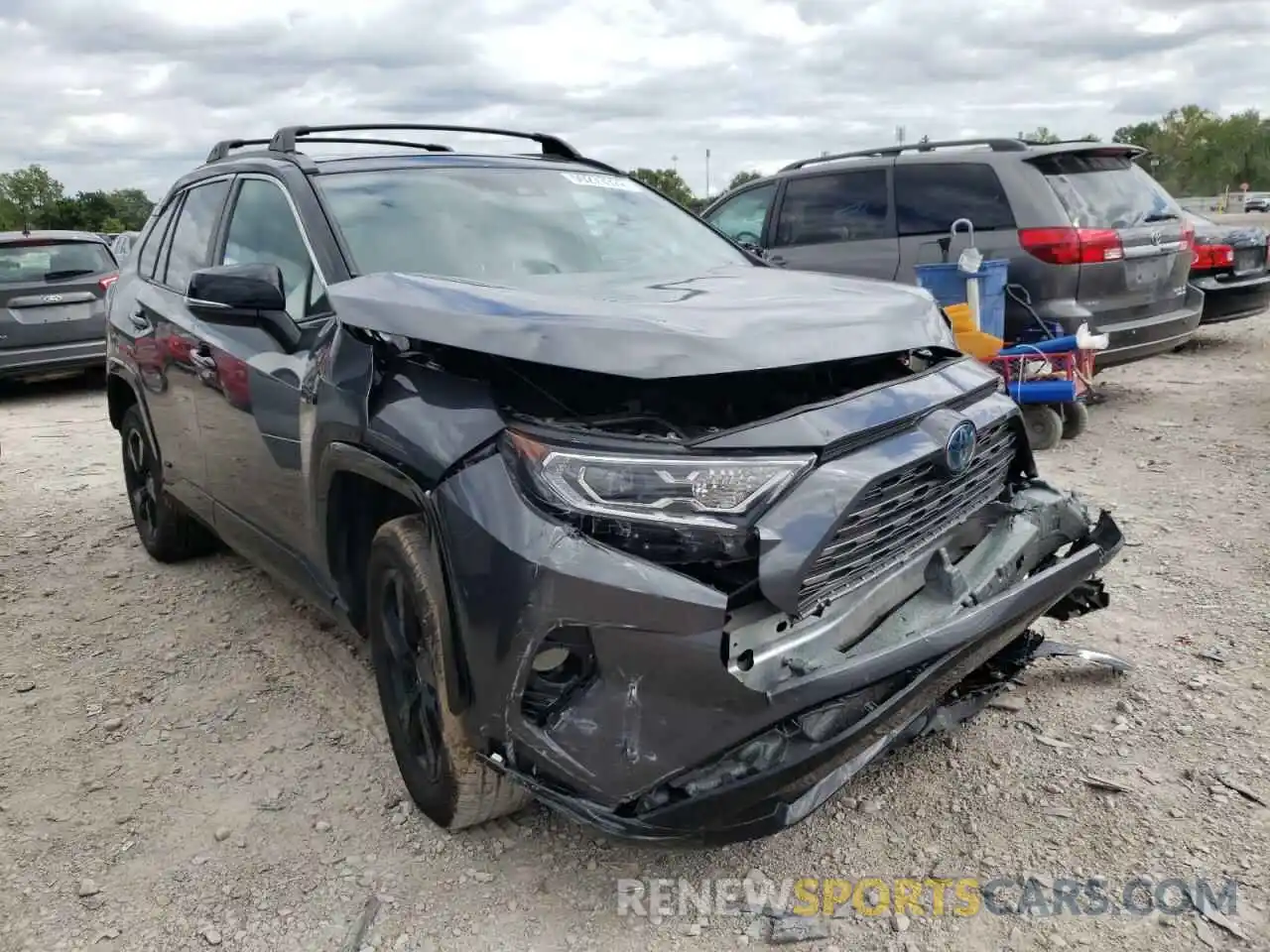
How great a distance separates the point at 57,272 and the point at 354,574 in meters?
9.01

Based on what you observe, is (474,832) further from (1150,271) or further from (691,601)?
(1150,271)

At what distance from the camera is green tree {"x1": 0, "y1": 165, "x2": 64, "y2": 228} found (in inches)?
2281

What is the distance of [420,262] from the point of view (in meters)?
3.22

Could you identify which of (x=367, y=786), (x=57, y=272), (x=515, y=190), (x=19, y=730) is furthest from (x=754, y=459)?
(x=57, y=272)

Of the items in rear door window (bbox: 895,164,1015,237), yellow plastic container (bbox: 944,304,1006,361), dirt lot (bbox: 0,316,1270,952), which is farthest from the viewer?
rear door window (bbox: 895,164,1015,237)

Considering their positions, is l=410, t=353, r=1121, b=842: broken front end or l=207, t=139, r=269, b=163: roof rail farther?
l=207, t=139, r=269, b=163: roof rail

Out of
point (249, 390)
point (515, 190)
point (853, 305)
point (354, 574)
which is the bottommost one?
point (354, 574)

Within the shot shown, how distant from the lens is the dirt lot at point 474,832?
8.16ft

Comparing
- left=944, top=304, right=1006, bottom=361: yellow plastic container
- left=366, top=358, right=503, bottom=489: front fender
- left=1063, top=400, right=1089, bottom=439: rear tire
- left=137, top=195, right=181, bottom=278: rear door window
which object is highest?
left=137, top=195, right=181, bottom=278: rear door window

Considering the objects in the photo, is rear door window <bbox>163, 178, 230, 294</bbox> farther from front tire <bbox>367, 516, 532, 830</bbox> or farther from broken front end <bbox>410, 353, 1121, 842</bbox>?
broken front end <bbox>410, 353, 1121, 842</bbox>

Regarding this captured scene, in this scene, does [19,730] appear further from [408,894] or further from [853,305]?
[853,305]

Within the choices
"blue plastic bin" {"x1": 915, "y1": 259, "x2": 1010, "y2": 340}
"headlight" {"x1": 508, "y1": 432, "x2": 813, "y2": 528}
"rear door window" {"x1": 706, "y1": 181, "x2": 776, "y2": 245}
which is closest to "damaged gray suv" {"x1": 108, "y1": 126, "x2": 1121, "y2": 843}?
"headlight" {"x1": 508, "y1": 432, "x2": 813, "y2": 528}

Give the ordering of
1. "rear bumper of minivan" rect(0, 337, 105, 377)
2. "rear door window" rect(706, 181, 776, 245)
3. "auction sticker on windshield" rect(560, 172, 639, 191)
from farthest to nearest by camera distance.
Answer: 1. "rear bumper of minivan" rect(0, 337, 105, 377)
2. "rear door window" rect(706, 181, 776, 245)
3. "auction sticker on windshield" rect(560, 172, 639, 191)

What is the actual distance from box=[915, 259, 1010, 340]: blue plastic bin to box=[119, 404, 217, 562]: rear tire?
4.35m
